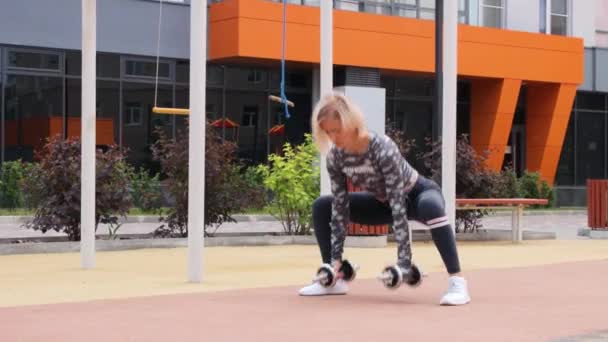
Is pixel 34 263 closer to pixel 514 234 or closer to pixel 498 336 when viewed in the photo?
pixel 498 336

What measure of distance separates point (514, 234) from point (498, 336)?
12.1 metres

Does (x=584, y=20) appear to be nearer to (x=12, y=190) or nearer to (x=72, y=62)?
(x=72, y=62)

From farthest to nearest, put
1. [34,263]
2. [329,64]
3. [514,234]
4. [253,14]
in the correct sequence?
[253,14], [514,234], [329,64], [34,263]

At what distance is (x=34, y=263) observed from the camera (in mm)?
12617

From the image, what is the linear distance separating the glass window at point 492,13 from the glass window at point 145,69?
11.9 meters

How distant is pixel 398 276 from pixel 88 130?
4432 mm

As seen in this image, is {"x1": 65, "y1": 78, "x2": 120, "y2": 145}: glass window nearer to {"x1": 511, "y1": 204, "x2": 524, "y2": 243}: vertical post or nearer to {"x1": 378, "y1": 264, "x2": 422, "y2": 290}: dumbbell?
{"x1": 511, "y1": 204, "x2": 524, "y2": 243}: vertical post

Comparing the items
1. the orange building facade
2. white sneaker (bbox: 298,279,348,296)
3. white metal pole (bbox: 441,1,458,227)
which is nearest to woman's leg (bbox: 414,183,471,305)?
white sneaker (bbox: 298,279,348,296)

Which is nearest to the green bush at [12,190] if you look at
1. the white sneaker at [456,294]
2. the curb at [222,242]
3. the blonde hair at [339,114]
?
the curb at [222,242]

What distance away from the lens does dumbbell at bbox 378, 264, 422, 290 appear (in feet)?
27.1

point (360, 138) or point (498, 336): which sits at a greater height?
point (360, 138)

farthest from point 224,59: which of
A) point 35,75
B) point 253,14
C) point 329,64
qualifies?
point 329,64

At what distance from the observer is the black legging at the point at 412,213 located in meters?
8.29

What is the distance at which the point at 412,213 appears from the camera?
8.52m
